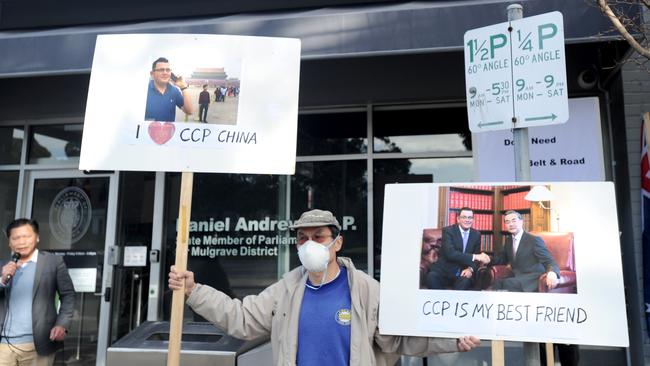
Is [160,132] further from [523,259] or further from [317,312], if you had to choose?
[523,259]

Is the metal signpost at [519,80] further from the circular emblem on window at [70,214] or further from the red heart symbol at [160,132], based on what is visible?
the circular emblem on window at [70,214]

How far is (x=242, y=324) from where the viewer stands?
247 centimetres

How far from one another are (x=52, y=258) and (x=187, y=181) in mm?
2186

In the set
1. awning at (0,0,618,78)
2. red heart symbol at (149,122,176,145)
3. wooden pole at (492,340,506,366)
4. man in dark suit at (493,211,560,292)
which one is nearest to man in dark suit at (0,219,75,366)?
awning at (0,0,618,78)

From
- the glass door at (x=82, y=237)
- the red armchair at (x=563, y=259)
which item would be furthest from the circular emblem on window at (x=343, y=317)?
the glass door at (x=82, y=237)

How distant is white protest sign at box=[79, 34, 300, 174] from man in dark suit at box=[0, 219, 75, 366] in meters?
1.84

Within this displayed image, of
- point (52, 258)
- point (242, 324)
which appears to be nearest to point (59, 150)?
point (52, 258)

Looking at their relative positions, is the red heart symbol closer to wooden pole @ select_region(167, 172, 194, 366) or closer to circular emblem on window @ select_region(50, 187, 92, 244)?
wooden pole @ select_region(167, 172, 194, 366)

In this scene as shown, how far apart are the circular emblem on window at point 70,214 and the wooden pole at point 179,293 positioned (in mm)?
4205

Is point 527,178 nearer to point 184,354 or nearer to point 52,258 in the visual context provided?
point 184,354

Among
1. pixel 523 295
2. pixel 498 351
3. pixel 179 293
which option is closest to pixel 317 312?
pixel 179 293

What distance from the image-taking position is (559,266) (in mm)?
2119

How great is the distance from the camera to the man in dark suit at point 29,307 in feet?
12.2

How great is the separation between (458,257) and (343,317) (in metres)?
0.61
